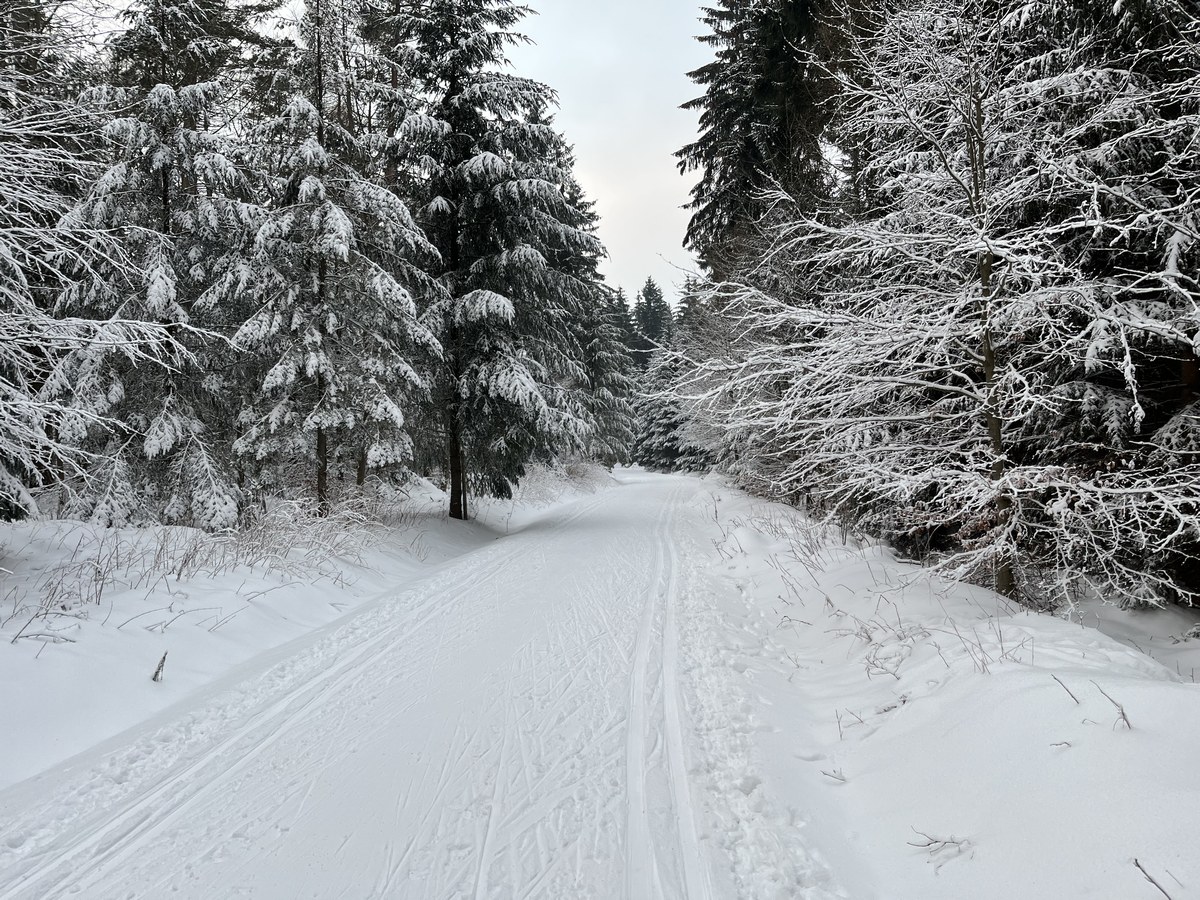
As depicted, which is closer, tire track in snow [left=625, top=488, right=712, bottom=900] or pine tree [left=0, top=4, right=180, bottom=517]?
tire track in snow [left=625, top=488, right=712, bottom=900]

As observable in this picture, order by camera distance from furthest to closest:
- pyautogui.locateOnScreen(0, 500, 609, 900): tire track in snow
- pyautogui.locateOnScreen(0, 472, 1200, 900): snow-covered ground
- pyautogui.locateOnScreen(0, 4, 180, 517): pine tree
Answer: pyautogui.locateOnScreen(0, 4, 180, 517): pine tree < pyautogui.locateOnScreen(0, 500, 609, 900): tire track in snow < pyautogui.locateOnScreen(0, 472, 1200, 900): snow-covered ground

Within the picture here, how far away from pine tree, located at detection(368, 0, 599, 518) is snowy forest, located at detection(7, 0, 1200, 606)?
0.25ft

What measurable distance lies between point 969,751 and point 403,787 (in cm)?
303

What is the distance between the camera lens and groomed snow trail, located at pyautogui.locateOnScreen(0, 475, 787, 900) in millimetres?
2447

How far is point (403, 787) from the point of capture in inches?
121

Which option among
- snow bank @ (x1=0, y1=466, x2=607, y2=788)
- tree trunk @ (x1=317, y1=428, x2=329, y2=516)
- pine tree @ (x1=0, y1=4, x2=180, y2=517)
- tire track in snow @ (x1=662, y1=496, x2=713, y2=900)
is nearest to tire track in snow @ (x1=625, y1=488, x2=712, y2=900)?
tire track in snow @ (x1=662, y1=496, x2=713, y2=900)

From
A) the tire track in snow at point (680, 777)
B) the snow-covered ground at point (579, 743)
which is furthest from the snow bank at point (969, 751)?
the tire track in snow at point (680, 777)

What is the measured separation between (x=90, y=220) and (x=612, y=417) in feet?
69.3

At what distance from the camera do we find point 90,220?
8.38 metres

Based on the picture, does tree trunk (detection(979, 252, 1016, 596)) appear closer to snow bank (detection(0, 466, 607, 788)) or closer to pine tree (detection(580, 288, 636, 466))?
snow bank (detection(0, 466, 607, 788))

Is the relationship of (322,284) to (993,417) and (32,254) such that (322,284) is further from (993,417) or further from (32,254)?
(993,417)

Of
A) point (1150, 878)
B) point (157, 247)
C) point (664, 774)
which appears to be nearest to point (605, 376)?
point (157, 247)

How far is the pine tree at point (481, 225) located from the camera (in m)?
12.2

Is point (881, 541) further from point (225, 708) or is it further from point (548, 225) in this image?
point (548, 225)
